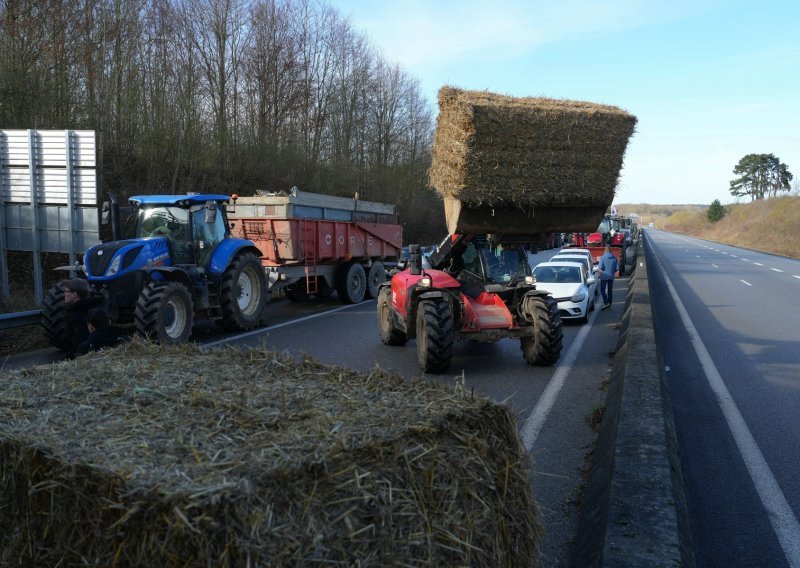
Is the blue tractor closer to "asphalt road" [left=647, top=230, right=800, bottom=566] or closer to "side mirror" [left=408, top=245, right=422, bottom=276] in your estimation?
"side mirror" [left=408, top=245, right=422, bottom=276]

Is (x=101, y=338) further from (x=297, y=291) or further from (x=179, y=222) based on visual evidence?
(x=297, y=291)

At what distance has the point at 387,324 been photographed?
1145 centimetres

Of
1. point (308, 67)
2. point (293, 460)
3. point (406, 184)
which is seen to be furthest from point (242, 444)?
point (406, 184)

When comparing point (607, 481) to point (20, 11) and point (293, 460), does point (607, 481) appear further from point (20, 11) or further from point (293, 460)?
point (20, 11)

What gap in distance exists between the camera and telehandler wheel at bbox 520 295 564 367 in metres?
9.57

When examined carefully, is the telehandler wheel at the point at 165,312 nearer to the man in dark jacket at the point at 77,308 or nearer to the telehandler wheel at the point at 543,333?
the man in dark jacket at the point at 77,308

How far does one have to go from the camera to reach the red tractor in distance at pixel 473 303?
363 inches

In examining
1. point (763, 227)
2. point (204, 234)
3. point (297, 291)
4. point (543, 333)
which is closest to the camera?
point (543, 333)

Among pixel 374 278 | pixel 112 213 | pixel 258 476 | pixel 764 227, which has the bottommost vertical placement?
pixel 374 278

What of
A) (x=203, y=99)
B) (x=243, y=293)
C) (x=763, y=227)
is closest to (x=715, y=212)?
(x=763, y=227)

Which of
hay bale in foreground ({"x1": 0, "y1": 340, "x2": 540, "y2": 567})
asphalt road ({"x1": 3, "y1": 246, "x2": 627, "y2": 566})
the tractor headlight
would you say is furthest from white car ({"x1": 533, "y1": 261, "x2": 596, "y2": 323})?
hay bale in foreground ({"x1": 0, "y1": 340, "x2": 540, "y2": 567})

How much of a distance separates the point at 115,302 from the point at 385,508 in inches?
355

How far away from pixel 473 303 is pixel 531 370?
1259 mm

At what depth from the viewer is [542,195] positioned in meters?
9.03
